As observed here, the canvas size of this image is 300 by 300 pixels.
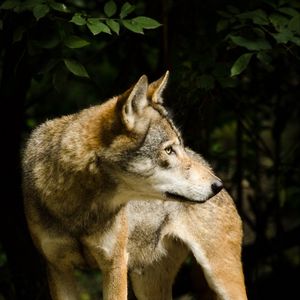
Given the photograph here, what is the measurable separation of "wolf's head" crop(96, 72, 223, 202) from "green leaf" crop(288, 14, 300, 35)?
3.72ft

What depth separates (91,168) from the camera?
503 centimetres

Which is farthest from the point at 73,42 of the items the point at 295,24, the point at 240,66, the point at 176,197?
the point at 295,24

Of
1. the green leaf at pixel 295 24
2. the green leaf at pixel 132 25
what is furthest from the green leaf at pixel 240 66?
the green leaf at pixel 132 25

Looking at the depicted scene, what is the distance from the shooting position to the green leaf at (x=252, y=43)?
219 inches

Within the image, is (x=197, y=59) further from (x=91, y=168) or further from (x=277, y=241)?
(x=277, y=241)

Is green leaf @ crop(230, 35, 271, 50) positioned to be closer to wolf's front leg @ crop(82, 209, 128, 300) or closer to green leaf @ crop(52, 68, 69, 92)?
green leaf @ crop(52, 68, 69, 92)

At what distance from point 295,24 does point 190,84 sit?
0.99m

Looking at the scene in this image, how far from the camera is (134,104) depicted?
488cm

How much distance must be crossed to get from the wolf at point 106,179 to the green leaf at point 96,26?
1.53 ft

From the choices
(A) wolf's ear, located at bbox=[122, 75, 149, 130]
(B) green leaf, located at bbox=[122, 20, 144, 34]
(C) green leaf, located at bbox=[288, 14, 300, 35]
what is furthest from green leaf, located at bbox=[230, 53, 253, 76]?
(A) wolf's ear, located at bbox=[122, 75, 149, 130]

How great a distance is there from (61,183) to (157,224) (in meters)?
1.07

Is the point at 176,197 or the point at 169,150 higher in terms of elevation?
the point at 169,150

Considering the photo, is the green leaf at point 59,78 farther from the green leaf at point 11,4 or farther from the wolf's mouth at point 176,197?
the wolf's mouth at point 176,197

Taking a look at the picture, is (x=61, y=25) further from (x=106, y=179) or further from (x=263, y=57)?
(x=263, y=57)
